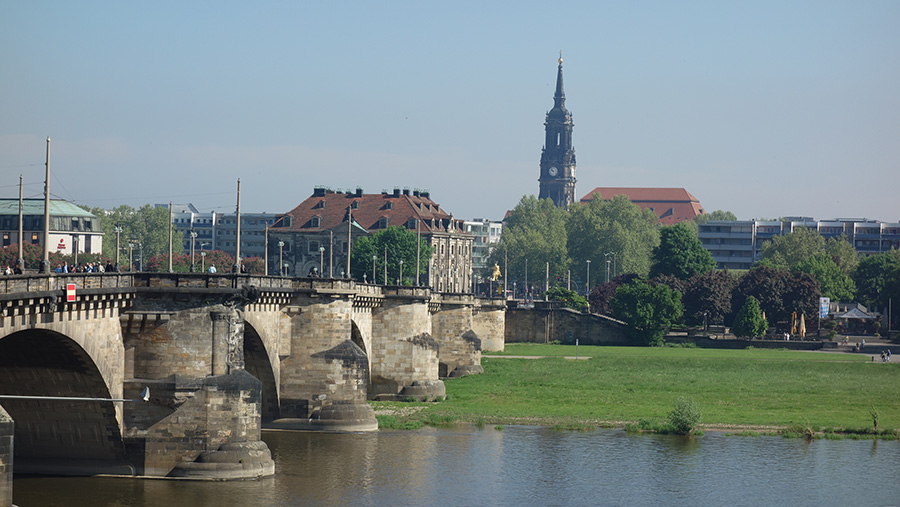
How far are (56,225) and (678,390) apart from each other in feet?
365

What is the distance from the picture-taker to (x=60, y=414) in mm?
51406

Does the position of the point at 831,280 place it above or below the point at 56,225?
below

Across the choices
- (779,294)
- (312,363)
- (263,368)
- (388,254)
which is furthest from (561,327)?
(263,368)

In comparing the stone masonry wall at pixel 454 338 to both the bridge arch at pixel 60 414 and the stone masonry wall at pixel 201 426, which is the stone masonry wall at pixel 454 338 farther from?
the bridge arch at pixel 60 414

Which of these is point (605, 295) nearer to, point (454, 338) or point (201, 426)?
point (454, 338)

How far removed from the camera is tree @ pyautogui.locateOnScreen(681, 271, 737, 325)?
156 meters

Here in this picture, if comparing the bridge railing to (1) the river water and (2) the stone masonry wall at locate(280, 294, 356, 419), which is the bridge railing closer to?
(1) the river water

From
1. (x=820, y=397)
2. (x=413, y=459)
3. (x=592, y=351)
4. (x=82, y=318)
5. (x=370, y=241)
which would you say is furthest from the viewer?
(x=370, y=241)

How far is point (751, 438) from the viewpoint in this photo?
69.4 meters

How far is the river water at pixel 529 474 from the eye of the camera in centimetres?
5038

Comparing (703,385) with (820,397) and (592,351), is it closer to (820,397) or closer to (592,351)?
(820,397)

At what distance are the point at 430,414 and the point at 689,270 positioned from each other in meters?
109

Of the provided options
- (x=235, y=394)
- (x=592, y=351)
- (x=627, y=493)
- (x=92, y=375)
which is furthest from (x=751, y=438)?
(x=592, y=351)

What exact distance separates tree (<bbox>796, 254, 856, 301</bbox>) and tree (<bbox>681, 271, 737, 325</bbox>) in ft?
79.7
